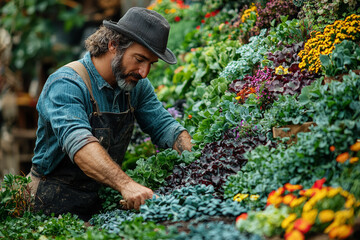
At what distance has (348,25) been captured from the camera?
354 cm

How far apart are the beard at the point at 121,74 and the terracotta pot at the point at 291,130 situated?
145 cm

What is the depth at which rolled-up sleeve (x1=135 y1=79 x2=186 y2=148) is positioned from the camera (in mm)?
4269

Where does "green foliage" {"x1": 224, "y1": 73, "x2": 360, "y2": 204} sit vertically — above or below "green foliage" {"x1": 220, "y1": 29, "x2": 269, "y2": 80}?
below

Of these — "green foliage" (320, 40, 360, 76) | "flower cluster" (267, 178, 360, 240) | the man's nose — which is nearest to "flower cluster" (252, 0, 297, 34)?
"green foliage" (320, 40, 360, 76)

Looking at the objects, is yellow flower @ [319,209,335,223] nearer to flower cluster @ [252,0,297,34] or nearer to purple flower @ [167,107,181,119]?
flower cluster @ [252,0,297,34]

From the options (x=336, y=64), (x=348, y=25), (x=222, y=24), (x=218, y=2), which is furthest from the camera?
(x=218, y=2)

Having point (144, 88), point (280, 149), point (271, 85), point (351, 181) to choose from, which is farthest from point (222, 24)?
point (351, 181)

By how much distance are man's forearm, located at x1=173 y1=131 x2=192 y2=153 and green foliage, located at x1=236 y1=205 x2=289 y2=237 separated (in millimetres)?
1763

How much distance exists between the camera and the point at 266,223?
7.34 feet

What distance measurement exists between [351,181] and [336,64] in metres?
1.23

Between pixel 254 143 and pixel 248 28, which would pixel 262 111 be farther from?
pixel 248 28

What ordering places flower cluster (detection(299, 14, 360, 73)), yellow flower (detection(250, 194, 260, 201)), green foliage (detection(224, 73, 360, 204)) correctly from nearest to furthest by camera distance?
green foliage (detection(224, 73, 360, 204))
yellow flower (detection(250, 194, 260, 201))
flower cluster (detection(299, 14, 360, 73))

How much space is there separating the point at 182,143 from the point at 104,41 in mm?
1334

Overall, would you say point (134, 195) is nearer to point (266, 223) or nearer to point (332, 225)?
point (266, 223)
